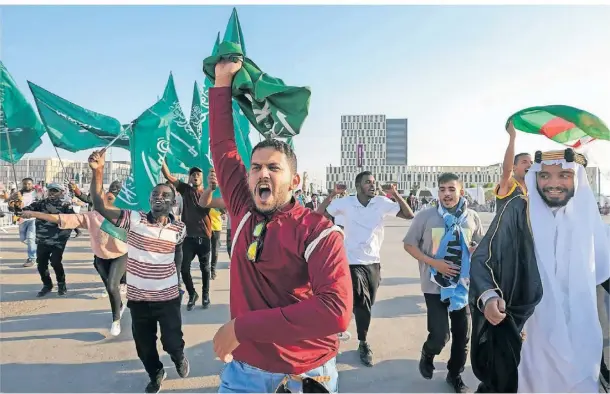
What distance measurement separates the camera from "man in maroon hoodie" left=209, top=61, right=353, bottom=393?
1585mm

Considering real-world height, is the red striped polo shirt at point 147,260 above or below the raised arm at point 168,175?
below

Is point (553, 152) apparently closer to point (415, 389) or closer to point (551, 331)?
point (551, 331)

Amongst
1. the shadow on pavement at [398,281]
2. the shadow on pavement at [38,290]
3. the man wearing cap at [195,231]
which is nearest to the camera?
the man wearing cap at [195,231]

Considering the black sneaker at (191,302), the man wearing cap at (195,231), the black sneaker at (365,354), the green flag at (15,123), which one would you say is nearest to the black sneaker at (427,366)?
the black sneaker at (365,354)

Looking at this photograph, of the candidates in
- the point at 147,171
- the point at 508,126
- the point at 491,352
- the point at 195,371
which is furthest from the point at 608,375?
the point at 147,171

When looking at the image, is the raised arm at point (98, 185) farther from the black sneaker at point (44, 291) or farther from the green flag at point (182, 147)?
the black sneaker at point (44, 291)

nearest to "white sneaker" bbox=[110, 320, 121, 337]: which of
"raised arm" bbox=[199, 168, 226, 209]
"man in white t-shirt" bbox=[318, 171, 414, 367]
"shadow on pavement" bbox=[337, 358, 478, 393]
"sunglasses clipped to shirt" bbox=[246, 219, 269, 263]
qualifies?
"raised arm" bbox=[199, 168, 226, 209]

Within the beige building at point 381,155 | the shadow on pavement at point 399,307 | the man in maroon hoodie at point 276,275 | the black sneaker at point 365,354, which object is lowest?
the shadow on pavement at point 399,307

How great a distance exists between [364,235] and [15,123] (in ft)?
21.3

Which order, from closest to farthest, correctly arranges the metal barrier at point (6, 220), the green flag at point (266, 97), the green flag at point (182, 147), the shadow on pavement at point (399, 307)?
1. the green flag at point (266, 97)
2. the shadow on pavement at point (399, 307)
3. the green flag at point (182, 147)
4. the metal barrier at point (6, 220)

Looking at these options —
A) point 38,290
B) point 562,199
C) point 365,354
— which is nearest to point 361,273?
point 365,354

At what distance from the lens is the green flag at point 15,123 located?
6887mm

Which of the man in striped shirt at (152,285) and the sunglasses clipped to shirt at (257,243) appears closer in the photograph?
the sunglasses clipped to shirt at (257,243)

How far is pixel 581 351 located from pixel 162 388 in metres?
3.32
